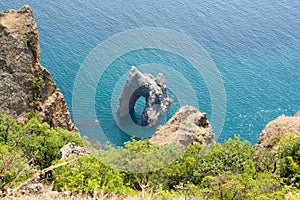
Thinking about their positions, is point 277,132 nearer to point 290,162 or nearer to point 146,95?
point 290,162

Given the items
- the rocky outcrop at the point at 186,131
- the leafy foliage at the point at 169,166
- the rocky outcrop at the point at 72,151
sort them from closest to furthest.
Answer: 1. the leafy foliage at the point at 169,166
2. the rocky outcrop at the point at 72,151
3. the rocky outcrop at the point at 186,131

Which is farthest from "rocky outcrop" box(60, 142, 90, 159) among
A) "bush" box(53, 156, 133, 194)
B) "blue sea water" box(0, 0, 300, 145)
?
"blue sea water" box(0, 0, 300, 145)

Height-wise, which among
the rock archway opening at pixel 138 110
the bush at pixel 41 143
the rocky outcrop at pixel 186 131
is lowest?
the bush at pixel 41 143

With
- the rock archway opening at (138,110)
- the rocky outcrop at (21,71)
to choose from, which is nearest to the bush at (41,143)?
the rocky outcrop at (21,71)

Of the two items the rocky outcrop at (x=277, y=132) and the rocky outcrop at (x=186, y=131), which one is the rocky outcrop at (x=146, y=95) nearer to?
the rocky outcrop at (x=186, y=131)

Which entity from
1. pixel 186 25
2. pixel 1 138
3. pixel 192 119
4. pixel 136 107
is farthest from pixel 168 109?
pixel 1 138

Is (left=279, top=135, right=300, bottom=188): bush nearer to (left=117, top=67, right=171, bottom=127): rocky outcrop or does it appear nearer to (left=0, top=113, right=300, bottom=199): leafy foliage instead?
(left=0, top=113, right=300, bottom=199): leafy foliage

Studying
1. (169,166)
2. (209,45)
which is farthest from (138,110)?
(169,166)
